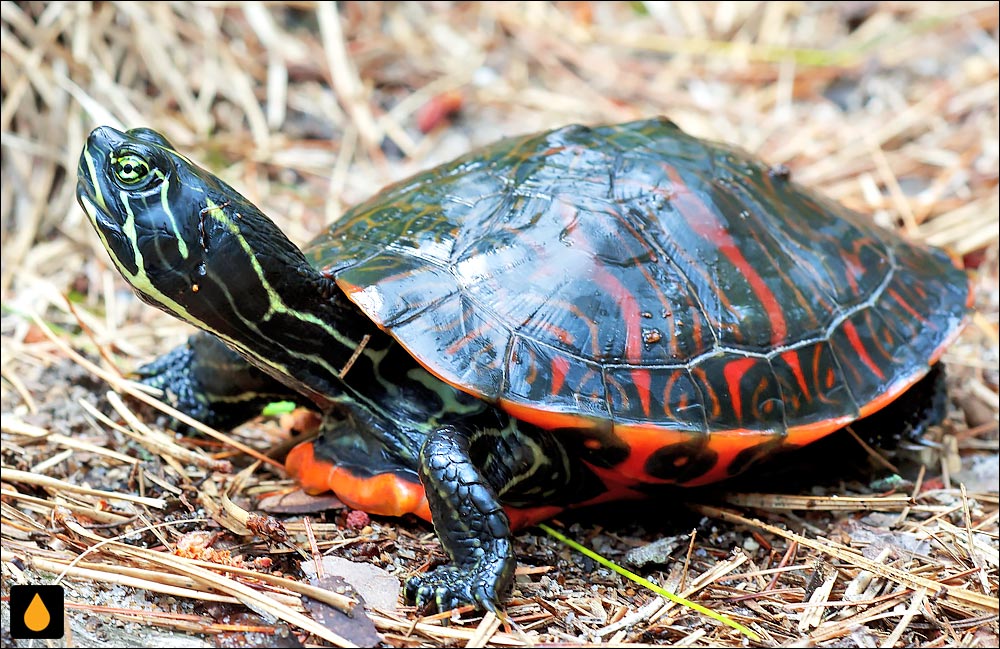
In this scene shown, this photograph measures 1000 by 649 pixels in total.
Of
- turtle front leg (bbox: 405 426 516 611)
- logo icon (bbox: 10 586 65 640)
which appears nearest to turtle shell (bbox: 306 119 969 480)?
turtle front leg (bbox: 405 426 516 611)

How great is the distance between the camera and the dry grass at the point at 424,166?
8.91 feet

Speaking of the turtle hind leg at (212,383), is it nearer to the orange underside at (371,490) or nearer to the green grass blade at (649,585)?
the orange underside at (371,490)

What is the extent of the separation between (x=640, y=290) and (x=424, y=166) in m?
3.06

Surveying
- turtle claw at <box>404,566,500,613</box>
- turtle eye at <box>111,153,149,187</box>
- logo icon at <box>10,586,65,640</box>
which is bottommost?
turtle claw at <box>404,566,500,613</box>

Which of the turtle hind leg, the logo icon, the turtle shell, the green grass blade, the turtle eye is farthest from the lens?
the turtle hind leg

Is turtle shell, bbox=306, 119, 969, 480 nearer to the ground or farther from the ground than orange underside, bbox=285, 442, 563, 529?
farther from the ground

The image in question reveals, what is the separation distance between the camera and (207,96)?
586cm

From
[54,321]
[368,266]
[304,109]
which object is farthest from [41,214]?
[368,266]

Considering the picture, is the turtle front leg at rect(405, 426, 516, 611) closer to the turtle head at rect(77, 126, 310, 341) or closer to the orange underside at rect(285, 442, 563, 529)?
the orange underside at rect(285, 442, 563, 529)

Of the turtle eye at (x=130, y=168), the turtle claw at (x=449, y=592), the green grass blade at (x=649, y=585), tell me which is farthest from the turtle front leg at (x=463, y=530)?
the turtle eye at (x=130, y=168)

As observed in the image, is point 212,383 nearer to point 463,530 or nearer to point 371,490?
point 371,490

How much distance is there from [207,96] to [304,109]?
68cm

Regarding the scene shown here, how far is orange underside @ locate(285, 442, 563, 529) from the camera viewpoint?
10.1 ft

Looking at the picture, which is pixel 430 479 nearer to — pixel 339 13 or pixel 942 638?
pixel 942 638
